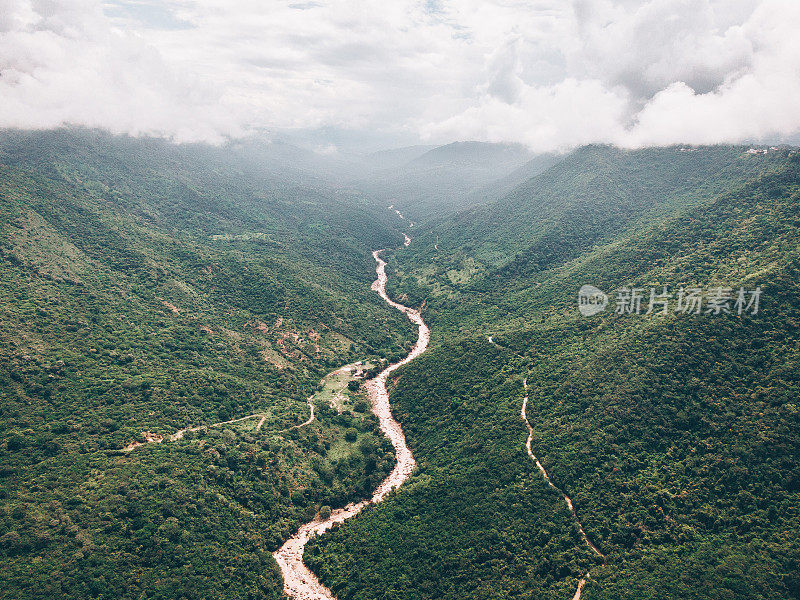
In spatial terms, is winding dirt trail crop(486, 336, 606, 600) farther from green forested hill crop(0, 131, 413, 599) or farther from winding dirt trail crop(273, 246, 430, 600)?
green forested hill crop(0, 131, 413, 599)

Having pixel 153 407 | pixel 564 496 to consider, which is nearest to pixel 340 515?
pixel 564 496

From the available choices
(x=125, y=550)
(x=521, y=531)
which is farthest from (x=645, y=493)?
(x=125, y=550)

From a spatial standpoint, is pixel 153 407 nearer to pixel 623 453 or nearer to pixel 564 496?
A: pixel 564 496

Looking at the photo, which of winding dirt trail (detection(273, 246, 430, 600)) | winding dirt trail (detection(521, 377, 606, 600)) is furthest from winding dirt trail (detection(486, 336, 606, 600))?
winding dirt trail (detection(273, 246, 430, 600))

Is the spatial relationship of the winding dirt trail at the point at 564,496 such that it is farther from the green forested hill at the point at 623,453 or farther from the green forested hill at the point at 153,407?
the green forested hill at the point at 153,407

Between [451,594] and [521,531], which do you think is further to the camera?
[521,531]

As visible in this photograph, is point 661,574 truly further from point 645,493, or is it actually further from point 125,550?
point 125,550

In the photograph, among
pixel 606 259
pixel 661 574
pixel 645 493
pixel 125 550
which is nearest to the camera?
pixel 661 574
